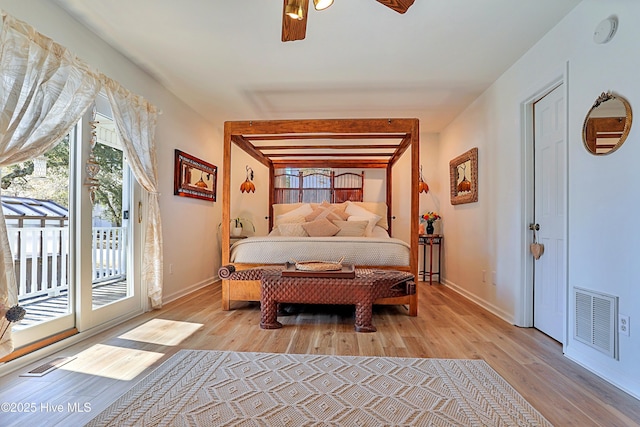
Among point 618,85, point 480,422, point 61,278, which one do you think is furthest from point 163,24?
point 480,422

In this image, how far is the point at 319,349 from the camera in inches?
91.1

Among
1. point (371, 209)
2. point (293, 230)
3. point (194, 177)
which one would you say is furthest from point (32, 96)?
point (371, 209)

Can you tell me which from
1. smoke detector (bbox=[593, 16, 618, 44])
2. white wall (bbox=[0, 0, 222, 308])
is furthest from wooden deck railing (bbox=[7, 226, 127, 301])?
smoke detector (bbox=[593, 16, 618, 44])

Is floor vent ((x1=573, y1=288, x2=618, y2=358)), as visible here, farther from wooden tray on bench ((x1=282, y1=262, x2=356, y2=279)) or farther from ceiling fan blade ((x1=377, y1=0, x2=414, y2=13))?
ceiling fan blade ((x1=377, y1=0, x2=414, y2=13))

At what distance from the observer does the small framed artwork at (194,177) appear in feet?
13.0

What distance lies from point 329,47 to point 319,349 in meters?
2.56

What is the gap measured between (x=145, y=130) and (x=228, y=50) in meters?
1.17

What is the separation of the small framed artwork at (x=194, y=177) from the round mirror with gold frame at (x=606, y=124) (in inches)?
159

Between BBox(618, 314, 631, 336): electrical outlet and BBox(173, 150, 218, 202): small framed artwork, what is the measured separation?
4.23 meters

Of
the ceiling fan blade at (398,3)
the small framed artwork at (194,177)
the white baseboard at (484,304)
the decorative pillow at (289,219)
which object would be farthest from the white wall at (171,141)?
the white baseboard at (484,304)

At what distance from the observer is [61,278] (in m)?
2.59

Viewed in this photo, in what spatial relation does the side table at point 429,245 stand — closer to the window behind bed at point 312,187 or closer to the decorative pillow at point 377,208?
the decorative pillow at point 377,208

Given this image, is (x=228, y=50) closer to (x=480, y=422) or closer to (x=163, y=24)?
(x=163, y=24)

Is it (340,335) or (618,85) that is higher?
(618,85)
